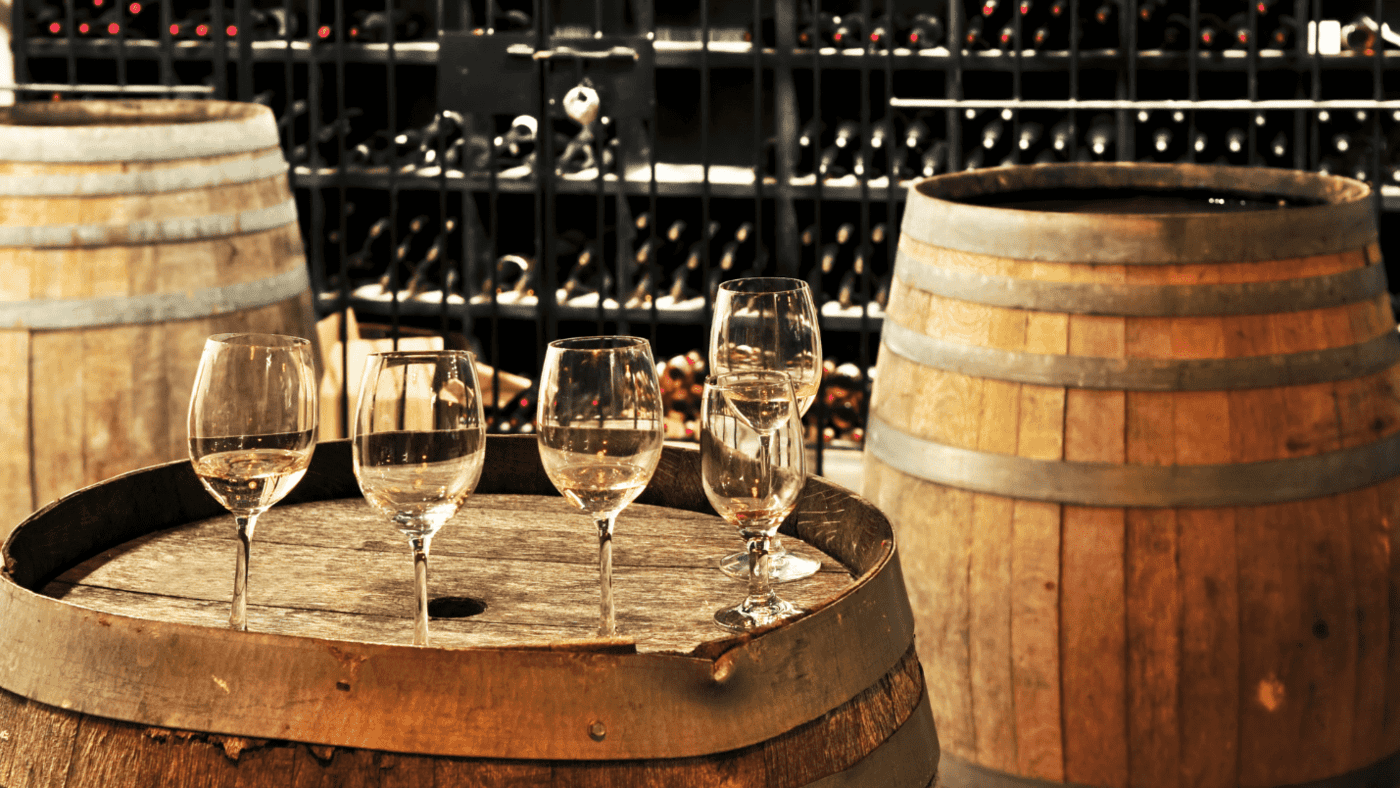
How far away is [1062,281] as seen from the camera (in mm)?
1866

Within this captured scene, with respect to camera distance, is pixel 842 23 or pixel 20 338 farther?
pixel 842 23

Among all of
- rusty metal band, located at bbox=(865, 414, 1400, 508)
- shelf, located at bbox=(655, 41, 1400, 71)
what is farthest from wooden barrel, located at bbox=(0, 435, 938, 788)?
shelf, located at bbox=(655, 41, 1400, 71)

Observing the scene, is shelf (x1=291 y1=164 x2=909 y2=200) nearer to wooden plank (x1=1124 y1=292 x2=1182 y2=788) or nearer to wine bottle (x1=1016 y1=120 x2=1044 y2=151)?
wine bottle (x1=1016 y1=120 x2=1044 y2=151)

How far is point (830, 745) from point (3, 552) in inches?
26.3

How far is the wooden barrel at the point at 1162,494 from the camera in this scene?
184 centimetres

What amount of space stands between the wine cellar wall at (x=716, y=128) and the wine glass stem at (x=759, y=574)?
9.78 feet

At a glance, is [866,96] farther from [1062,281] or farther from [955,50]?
[1062,281]

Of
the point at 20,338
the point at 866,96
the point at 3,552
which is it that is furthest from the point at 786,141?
the point at 3,552

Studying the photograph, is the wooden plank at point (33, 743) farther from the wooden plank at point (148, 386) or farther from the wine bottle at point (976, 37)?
the wine bottle at point (976, 37)

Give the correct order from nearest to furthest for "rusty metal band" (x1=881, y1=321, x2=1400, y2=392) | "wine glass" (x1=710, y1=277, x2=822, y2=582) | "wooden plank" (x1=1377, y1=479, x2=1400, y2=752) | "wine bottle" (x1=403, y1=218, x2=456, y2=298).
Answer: "wine glass" (x1=710, y1=277, x2=822, y2=582)
"rusty metal band" (x1=881, y1=321, x2=1400, y2=392)
"wooden plank" (x1=1377, y1=479, x2=1400, y2=752)
"wine bottle" (x1=403, y1=218, x2=456, y2=298)

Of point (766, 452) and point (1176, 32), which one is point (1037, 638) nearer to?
point (766, 452)

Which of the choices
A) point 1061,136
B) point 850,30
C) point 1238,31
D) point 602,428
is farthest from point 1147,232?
point 850,30

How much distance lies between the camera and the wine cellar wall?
4.71 metres

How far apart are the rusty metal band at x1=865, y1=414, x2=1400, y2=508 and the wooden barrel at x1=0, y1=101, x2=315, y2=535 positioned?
1.42m
